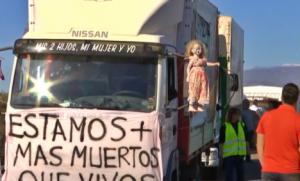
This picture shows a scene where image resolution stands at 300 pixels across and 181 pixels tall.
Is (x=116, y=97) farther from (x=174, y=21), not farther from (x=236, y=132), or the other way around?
(x=236, y=132)

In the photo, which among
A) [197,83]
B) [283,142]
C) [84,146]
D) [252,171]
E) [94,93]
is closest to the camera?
[283,142]

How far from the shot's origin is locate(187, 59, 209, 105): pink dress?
9.01 m

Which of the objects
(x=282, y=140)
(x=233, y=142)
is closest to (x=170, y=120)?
(x=282, y=140)

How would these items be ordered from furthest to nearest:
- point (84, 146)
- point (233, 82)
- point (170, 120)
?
point (233, 82)
point (170, 120)
point (84, 146)

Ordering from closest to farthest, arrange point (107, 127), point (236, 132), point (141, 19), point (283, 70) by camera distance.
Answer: point (107, 127) < point (141, 19) < point (236, 132) < point (283, 70)

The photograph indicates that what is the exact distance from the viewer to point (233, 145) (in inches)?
492

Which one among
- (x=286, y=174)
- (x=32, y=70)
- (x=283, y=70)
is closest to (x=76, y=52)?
(x=32, y=70)

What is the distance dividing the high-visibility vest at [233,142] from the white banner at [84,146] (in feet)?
13.5

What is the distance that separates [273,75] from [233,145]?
2400 centimetres

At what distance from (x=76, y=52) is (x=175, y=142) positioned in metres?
2.09

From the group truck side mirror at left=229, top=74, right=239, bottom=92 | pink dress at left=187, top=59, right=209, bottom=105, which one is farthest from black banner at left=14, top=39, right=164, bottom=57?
truck side mirror at left=229, top=74, right=239, bottom=92

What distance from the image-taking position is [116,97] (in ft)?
28.5

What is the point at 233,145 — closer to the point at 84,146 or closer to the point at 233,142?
the point at 233,142

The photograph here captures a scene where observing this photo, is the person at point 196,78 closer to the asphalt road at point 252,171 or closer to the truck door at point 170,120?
the truck door at point 170,120
